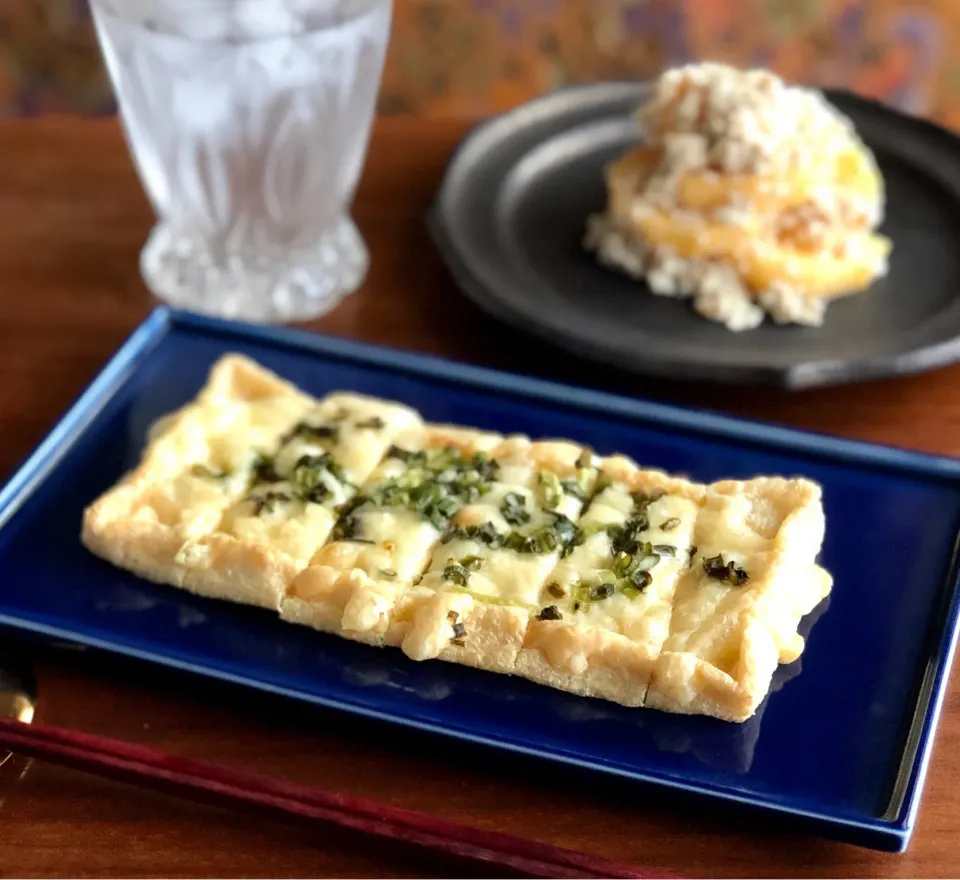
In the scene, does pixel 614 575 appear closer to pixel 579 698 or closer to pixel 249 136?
pixel 579 698

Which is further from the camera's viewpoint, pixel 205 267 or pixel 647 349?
pixel 205 267

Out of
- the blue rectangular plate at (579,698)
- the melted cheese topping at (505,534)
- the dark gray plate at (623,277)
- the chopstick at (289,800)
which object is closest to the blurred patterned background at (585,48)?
the dark gray plate at (623,277)


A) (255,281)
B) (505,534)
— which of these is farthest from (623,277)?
(505,534)

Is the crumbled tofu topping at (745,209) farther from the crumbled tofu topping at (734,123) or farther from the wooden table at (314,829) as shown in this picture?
the wooden table at (314,829)

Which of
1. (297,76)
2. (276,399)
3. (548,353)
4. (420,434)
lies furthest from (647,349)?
(297,76)

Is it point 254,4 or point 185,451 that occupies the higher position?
point 254,4

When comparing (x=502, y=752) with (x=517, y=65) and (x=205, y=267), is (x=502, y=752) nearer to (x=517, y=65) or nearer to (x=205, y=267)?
(x=205, y=267)

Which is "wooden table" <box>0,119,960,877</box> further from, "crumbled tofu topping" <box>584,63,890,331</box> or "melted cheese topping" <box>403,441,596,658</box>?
"crumbled tofu topping" <box>584,63,890,331</box>
